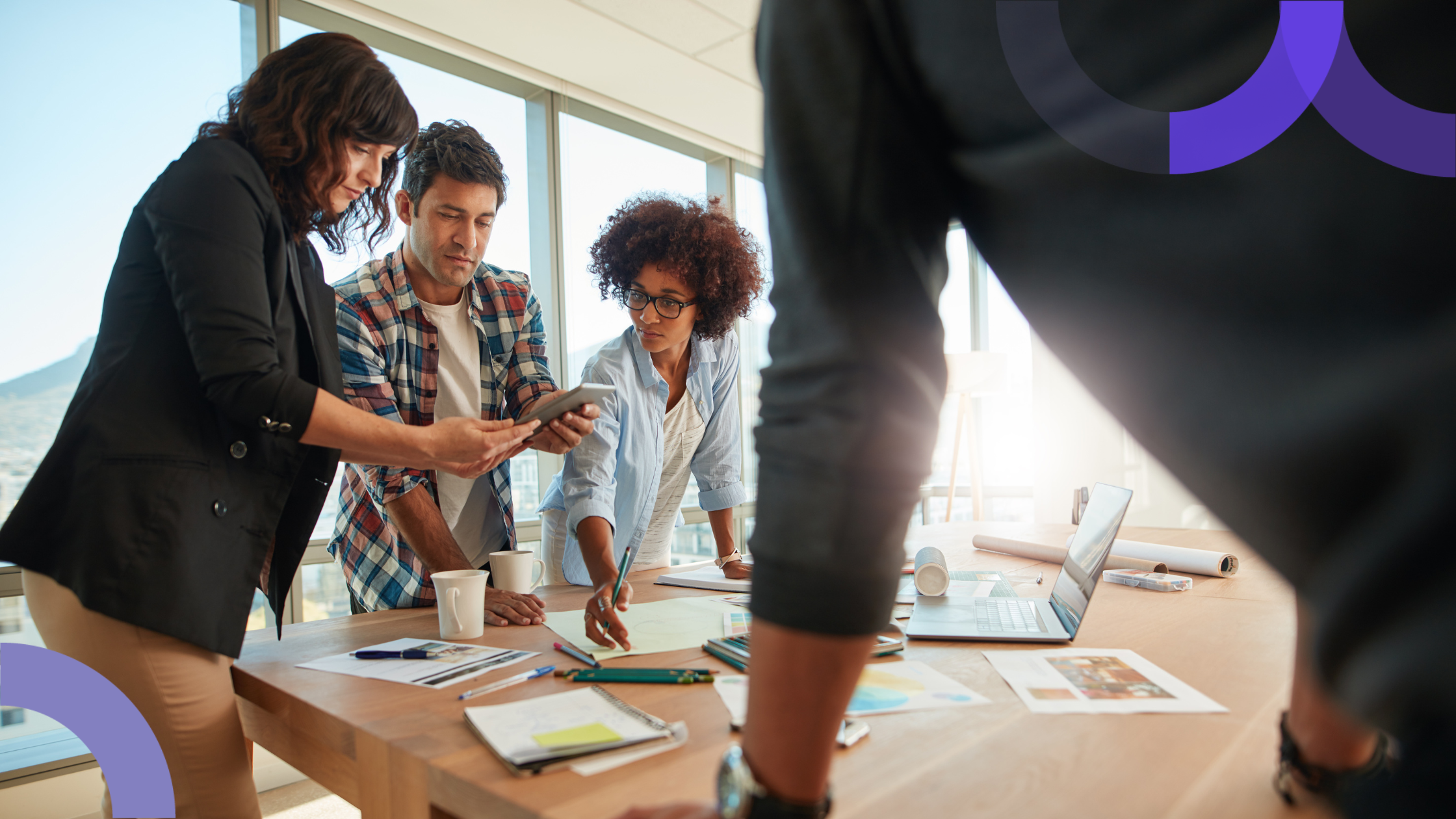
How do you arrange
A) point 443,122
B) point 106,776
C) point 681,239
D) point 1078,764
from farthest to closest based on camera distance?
point 681,239
point 443,122
point 106,776
point 1078,764

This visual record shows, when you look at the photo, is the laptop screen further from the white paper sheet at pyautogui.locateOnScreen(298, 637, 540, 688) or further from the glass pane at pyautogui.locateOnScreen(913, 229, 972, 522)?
the glass pane at pyautogui.locateOnScreen(913, 229, 972, 522)

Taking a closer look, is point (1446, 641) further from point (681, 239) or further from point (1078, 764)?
point (681, 239)

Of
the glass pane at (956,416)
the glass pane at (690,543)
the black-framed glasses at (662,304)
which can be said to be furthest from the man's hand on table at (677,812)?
the glass pane at (956,416)

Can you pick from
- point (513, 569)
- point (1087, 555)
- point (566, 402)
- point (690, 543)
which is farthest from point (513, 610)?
point (690, 543)

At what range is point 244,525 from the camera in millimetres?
1151

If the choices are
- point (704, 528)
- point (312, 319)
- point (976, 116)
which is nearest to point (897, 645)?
point (976, 116)

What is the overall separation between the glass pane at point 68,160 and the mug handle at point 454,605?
2.29 metres

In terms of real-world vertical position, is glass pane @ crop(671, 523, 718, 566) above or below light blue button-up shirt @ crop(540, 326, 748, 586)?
below

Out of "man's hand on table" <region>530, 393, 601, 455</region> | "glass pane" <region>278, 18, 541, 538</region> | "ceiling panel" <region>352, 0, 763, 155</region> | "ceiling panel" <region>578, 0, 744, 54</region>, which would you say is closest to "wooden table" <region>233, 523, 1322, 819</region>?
"man's hand on table" <region>530, 393, 601, 455</region>

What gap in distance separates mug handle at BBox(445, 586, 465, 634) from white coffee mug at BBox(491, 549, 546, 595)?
0.19 m

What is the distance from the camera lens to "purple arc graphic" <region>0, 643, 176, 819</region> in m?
0.99

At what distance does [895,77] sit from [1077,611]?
1.03m

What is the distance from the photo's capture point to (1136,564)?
72.9 inches

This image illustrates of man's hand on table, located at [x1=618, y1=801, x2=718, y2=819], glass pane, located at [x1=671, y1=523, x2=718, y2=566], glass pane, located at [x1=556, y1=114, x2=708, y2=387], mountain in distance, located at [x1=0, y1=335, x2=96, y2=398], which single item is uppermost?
glass pane, located at [x1=556, y1=114, x2=708, y2=387]
